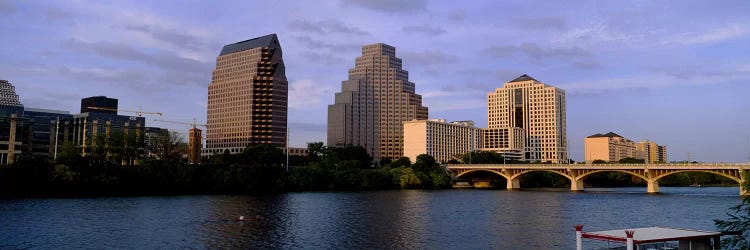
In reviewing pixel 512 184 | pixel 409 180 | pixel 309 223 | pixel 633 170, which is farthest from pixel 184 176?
pixel 633 170

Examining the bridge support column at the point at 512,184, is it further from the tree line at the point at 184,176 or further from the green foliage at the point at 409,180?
the green foliage at the point at 409,180

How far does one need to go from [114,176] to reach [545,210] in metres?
90.2

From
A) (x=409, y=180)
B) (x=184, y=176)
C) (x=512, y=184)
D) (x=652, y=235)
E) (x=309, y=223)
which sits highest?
(x=184, y=176)

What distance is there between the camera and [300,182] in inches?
6334

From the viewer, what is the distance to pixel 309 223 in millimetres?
74500

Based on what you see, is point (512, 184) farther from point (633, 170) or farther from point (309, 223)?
point (309, 223)

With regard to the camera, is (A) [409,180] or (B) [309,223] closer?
(B) [309,223]

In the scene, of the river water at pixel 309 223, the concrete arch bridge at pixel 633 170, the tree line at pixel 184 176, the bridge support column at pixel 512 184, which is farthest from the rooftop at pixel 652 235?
the bridge support column at pixel 512 184

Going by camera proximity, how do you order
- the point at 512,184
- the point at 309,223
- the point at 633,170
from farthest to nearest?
the point at 512,184 < the point at 633,170 < the point at 309,223

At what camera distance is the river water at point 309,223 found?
186 ft

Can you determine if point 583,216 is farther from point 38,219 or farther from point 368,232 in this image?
point 38,219

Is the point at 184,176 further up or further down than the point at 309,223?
further up

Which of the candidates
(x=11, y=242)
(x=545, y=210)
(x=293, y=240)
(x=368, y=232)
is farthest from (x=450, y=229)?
(x=11, y=242)

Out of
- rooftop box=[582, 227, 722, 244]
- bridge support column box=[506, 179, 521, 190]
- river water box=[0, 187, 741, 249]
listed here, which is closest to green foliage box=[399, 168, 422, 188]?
bridge support column box=[506, 179, 521, 190]
